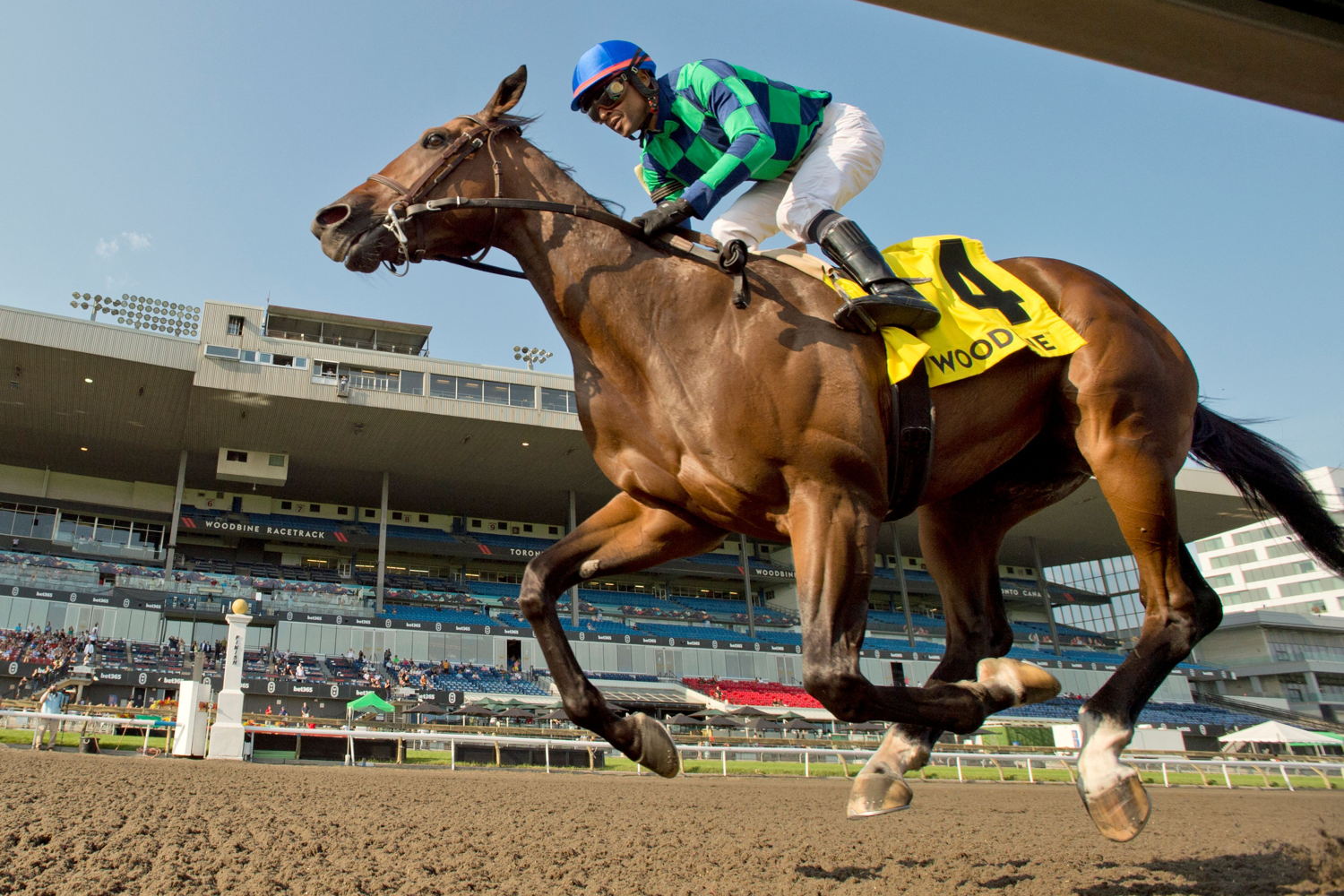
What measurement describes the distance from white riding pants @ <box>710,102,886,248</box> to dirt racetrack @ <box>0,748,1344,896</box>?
2269 millimetres

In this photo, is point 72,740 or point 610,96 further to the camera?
point 72,740

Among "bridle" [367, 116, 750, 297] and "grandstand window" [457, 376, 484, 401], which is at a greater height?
"grandstand window" [457, 376, 484, 401]

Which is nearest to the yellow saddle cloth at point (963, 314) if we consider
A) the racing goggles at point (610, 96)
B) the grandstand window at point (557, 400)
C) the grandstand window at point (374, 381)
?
the racing goggles at point (610, 96)

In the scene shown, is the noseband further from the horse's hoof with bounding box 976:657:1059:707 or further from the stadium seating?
the stadium seating

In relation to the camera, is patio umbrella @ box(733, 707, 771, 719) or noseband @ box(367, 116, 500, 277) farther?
patio umbrella @ box(733, 707, 771, 719)

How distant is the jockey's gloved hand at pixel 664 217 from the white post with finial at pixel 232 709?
10971 millimetres

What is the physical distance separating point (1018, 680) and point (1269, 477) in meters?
1.94

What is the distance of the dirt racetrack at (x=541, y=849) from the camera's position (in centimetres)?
271

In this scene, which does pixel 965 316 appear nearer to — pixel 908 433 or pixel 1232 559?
pixel 908 433

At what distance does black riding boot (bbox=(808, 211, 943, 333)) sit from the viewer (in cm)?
287

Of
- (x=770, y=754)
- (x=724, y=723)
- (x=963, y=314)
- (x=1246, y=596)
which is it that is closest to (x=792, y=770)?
(x=770, y=754)

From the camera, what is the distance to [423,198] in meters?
3.27

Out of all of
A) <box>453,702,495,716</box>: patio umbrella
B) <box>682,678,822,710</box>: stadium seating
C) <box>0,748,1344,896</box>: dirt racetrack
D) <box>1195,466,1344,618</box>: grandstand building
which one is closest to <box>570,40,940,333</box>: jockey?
<box>0,748,1344,896</box>: dirt racetrack

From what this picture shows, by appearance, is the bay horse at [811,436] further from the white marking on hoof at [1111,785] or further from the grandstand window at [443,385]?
the grandstand window at [443,385]
